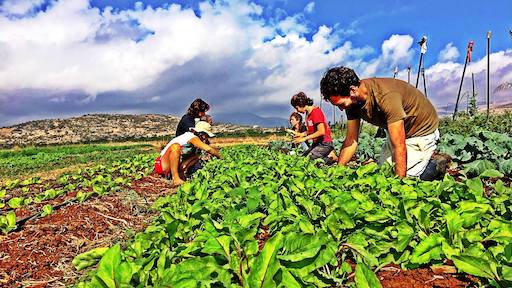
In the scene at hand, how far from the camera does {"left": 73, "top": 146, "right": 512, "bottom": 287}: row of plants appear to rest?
5.10 feet

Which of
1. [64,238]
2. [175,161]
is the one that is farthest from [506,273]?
[175,161]

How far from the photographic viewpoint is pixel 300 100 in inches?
329

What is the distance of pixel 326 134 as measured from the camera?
8445 mm

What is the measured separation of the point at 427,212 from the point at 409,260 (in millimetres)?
361

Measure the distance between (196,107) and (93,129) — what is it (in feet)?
216

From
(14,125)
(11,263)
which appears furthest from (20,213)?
(14,125)

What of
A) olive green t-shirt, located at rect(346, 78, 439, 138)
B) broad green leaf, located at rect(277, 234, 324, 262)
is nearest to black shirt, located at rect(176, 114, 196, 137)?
olive green t-shirt, located at rect(346, 78, 439, 138)

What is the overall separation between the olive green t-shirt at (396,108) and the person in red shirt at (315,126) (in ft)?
10.4

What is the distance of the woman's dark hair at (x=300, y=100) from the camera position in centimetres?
833

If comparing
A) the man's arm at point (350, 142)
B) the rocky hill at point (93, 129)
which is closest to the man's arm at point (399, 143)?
the man's arm at point (350, 142)

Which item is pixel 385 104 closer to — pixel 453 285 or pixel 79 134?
pixel 453 285

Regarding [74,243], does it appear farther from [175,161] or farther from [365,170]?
[175,161]

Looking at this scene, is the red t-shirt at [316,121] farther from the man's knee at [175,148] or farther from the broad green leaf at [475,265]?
the broad green leaf at [475,265]

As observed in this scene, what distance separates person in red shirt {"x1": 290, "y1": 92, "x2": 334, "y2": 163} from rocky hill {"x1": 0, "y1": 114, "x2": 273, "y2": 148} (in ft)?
157
